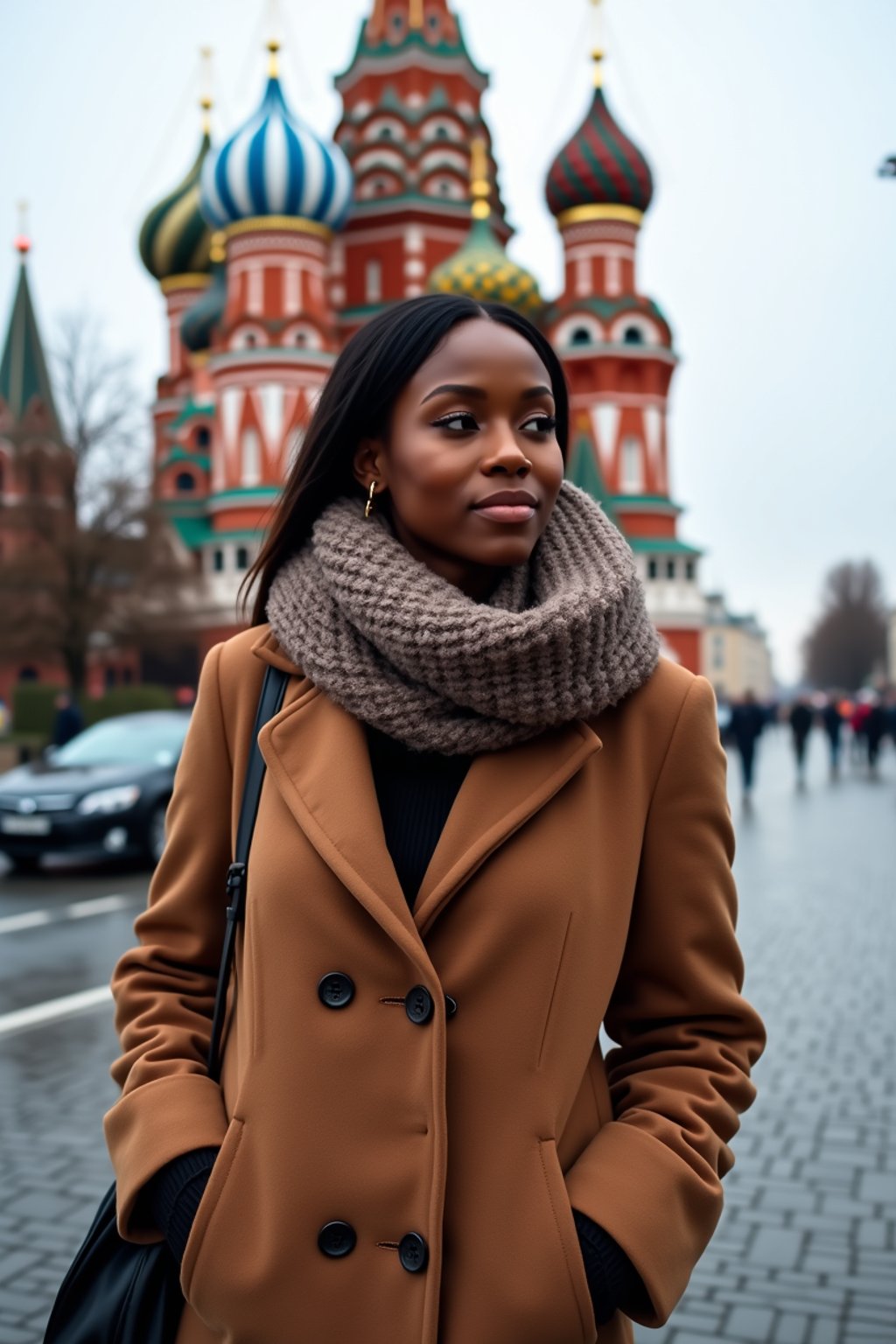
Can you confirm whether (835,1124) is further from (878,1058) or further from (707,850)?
A: (707,850)

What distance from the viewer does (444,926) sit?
1842 millimetres

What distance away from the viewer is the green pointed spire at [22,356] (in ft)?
200

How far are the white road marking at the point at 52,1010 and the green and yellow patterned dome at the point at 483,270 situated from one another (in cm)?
3391

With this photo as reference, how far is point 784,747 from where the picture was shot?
4944 centimetres

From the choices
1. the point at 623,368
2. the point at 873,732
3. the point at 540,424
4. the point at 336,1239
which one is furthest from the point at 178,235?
the point at 336,1239

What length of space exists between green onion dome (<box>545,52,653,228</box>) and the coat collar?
45.1 metres

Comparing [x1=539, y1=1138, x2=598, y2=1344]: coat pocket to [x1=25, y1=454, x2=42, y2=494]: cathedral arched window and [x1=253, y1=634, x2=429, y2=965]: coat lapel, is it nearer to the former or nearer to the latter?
[x1=253, y1=634, x2=429, y2=965]: coat lapel

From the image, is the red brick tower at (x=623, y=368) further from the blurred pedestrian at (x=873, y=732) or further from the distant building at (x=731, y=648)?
the distant building at (x=731, y=648)

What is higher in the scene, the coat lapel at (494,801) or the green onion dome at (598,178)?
the green onion dome at (598,178)

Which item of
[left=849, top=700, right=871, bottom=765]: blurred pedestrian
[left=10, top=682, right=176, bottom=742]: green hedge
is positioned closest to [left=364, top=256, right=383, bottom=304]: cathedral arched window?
[left=10, top=682, right=176, bottom=742]: green hedge

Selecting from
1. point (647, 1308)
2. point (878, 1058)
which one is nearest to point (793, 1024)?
point (878, 1058)

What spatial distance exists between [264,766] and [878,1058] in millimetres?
4969

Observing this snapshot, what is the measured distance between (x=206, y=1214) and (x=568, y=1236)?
0.47m

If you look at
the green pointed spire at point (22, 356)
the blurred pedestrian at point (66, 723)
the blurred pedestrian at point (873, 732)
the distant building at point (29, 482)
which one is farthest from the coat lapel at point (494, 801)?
the green pointed spire at point (22, 356)
